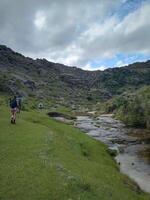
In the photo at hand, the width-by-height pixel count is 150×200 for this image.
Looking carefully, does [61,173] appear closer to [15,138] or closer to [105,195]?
[105,195]

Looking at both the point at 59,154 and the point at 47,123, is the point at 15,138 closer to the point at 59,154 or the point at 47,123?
the point at 59,154

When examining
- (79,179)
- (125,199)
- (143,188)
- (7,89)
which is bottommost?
(143,188)

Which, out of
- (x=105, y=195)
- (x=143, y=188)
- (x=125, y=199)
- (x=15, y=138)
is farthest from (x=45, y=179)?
(x=143, y=188)

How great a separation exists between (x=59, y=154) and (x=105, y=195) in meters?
10.7

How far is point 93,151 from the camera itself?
159ft

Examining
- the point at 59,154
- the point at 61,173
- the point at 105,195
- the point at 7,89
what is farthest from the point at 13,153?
the point at 7,89

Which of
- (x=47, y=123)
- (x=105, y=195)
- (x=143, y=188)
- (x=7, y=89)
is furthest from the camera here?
(x=7, y=89)

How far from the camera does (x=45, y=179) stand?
24.0 meters

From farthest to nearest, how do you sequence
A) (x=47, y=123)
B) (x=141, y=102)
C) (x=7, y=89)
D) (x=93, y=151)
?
(x=7, y=89) < (x=141, y=102) < (x=47, y=123) < (x=93, y=151)

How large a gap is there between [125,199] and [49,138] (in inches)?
682

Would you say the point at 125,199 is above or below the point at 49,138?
below

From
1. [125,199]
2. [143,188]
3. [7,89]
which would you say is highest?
[7,89]

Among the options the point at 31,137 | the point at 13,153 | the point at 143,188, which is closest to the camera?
the point at 13,153

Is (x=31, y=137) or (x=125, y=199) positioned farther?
(x=31, y=137)
